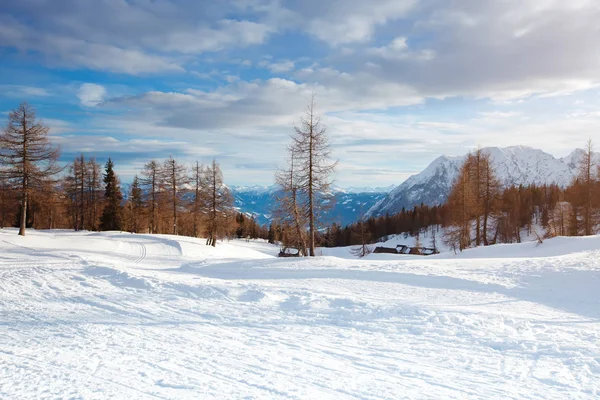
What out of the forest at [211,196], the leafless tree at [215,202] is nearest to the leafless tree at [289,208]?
the forest at [211,196]

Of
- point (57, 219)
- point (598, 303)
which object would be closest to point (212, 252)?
point (598, 303)

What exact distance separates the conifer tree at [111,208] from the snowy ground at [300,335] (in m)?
36.1

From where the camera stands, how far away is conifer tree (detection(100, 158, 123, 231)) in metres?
48.1

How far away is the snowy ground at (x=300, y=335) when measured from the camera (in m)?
5.43

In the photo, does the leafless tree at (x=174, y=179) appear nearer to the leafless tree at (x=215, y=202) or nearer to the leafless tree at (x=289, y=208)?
the leafless tree at (x=215, y=202)

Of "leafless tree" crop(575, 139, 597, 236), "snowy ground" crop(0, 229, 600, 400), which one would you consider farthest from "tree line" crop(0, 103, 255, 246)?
"leafless tree" crop(575, 139, 597, 236)

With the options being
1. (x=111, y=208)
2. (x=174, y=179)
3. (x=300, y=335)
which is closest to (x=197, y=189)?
(x=174, y=179)

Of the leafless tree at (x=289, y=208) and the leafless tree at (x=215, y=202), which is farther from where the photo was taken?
the leafless tree at (x=215, y=202)

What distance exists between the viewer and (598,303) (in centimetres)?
1133

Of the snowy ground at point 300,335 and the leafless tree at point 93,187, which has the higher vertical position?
the leafless tree at point 93,187

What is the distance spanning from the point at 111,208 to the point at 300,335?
47.7 meters

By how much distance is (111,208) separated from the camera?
48.1m

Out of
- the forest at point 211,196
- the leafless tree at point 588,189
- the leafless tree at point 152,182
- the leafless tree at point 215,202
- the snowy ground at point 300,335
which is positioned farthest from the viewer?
the leafless tree at point 152,182

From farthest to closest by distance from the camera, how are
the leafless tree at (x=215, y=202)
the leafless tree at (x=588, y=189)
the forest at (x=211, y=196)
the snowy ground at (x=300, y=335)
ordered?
the leafless tree at (x=215, y=202)
the leafless tree at (x=588, y=189)
the forest at (x=211, y=196)
the snowy ground at (x=300, y=335)
